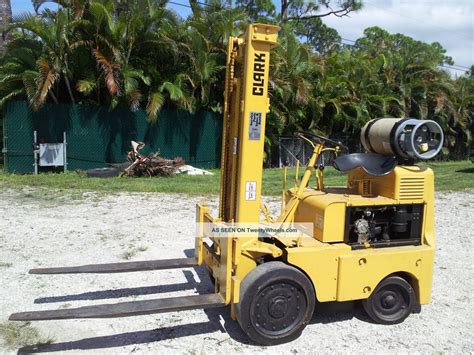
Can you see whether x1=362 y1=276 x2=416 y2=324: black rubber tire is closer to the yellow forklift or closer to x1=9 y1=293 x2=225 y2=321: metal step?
the yellow forklift

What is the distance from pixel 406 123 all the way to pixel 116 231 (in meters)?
4.95

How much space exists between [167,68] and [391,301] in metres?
13.7

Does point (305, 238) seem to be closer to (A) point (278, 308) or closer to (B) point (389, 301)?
(A) point (278, 308)

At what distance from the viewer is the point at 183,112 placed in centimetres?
1673

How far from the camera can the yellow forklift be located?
393 cm

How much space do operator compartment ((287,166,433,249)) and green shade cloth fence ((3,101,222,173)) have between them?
11.7 metres

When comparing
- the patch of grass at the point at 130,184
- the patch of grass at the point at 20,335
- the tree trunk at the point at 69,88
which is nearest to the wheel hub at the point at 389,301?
the patch of grass at the point at 20,335

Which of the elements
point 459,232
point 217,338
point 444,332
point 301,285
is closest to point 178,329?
point 217,338

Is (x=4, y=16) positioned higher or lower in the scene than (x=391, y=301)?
higher

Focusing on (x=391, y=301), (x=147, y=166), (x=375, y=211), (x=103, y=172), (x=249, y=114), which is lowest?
(x=391, y=301)

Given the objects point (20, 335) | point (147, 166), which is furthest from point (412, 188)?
point (147, 166)

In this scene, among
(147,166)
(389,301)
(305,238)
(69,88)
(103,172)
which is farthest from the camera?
(69,88)

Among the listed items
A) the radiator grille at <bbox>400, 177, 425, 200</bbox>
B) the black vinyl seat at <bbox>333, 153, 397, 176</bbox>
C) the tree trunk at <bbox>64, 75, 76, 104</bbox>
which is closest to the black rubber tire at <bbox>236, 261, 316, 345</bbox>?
the black vinyl seat at <bbox>333, 153, 397, 176</bbox>

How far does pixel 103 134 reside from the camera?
1530cm
